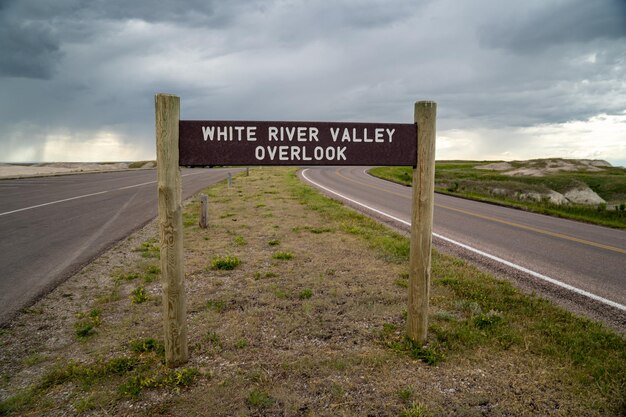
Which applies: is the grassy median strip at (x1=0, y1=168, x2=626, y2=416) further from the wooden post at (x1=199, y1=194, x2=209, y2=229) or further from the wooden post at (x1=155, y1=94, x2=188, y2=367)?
the wooden post at (x1=199, y1=194, x2=209, y2=229)

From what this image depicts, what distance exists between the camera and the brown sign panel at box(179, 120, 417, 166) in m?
3.75

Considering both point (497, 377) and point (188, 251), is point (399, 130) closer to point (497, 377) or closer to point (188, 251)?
point (497, 377)

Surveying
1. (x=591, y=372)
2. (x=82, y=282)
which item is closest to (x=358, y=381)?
(x=591, y=372)

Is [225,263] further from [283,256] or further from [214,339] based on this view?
[214,339]

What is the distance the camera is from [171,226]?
3.71 metres

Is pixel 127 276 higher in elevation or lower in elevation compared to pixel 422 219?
lower

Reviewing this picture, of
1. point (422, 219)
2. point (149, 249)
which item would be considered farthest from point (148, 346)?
point (149, 249)

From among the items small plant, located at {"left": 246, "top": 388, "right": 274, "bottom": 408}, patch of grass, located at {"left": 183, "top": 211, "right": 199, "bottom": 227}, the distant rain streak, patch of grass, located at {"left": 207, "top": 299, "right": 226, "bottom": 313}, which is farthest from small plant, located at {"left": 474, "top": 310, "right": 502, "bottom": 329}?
patch of grass, located at {"left": 183, "top": 211, "right": 199, "bottom": 227}

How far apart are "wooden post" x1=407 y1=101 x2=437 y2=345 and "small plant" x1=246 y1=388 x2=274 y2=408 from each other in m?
1.71

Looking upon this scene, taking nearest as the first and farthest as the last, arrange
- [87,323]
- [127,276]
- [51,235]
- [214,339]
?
[214,339]
[87,323]
[127,276]
[51,235]

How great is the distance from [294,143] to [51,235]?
8.45 m

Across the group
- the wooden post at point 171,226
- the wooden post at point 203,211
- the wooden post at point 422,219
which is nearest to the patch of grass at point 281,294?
the wooden post at point 171,226

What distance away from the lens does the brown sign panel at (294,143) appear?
3.75 m

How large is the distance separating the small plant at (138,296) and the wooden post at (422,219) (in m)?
3.61
